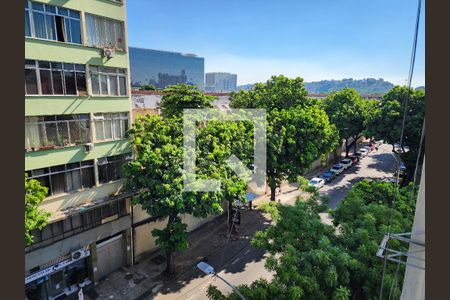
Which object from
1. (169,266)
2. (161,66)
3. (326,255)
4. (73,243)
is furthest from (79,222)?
(161,66)

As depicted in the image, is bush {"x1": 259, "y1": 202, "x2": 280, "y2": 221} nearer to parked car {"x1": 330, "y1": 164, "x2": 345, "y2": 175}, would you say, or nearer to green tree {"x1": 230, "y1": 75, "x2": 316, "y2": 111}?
green tree {"x1": 230, "y1": 75, "x2": 316, "y2": 111}

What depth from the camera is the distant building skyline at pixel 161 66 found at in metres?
150

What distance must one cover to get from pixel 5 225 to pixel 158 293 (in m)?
15.1

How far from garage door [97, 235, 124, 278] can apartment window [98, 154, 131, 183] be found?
155 inches

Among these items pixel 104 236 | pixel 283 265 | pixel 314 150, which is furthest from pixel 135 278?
pixel 314 150

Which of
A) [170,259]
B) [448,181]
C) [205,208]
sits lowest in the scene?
[170,259]

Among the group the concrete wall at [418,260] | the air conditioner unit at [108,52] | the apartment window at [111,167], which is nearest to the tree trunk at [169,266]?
the apartment window at [111,167]

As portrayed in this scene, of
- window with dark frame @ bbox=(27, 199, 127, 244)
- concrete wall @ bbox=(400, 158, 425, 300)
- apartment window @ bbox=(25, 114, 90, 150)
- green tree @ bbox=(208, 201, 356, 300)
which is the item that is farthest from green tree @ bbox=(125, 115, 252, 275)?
concrete wall @ bbox=(400, 158, 425, 300)

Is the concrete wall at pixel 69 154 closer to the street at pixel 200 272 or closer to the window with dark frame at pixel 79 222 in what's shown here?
the window with dark frame at pixel 79 222

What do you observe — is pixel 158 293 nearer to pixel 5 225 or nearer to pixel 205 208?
pixel 205 208

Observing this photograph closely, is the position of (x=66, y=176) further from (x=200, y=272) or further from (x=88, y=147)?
(x=200, y=272)

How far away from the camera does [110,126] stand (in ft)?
55.5

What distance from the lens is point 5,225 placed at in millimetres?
3627

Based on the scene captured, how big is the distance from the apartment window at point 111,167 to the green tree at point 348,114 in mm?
29241
